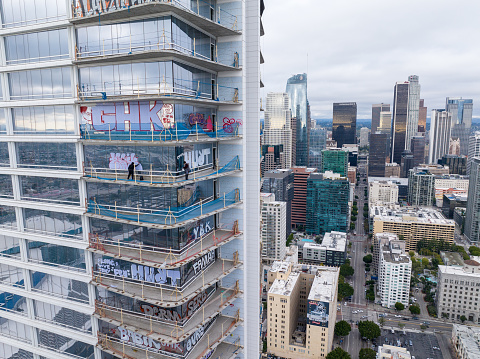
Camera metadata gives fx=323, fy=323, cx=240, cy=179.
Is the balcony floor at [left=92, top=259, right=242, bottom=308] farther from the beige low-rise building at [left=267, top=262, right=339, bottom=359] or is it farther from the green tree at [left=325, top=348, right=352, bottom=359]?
the green tree at [left=325, top=348, right=352, bottom=359]

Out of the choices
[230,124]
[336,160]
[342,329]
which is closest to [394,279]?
[342,329]

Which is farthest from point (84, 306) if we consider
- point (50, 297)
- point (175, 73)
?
point (175, 73)

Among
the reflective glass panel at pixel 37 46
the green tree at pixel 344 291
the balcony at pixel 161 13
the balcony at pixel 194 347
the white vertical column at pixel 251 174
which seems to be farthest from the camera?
the green tree at pixel 344 291

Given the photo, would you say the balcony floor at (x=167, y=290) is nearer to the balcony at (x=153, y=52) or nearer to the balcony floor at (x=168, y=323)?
the balcony floor at (x=168, y=323)

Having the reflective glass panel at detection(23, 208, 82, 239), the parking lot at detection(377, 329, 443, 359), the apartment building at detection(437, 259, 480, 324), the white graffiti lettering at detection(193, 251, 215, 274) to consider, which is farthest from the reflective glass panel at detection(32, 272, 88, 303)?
the apartment building at detection(437, 259, 480, 324)

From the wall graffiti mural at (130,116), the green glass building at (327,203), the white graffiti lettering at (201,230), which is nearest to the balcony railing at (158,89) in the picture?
the wall graffiti mural at (130,116)

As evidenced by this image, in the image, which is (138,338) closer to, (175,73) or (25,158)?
(25,158)

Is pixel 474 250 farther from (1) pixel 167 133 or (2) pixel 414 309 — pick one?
(1) pixel 167 133
